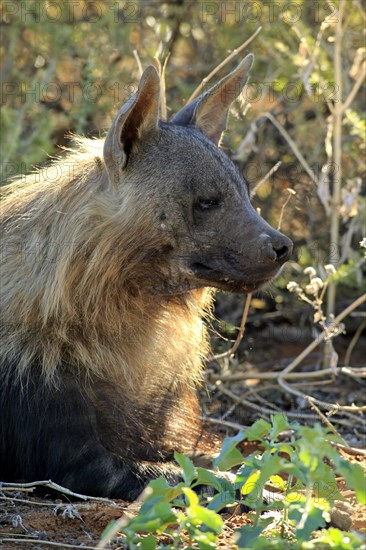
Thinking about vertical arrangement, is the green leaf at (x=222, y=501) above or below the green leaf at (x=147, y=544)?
above

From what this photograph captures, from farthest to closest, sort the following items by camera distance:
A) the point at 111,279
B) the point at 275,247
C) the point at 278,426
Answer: the point at 111,279
the point at 275,247
the point at 278,426

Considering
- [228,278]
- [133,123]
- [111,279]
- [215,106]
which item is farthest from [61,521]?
[215,106]

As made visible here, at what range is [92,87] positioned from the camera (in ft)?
23.8

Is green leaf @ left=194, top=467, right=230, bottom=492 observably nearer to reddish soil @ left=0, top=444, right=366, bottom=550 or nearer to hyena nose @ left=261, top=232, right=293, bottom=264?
reddish soil @ left=0, top=444, right=366, bottom=550

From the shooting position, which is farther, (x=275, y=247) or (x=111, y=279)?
(x=111, y=279)

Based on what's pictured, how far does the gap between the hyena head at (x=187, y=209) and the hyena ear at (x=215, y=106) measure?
484mm

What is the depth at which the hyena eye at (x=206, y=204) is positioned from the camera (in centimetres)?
405

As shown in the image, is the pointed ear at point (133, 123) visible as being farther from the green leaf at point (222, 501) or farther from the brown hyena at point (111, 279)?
the green leaf at point (222, 501)

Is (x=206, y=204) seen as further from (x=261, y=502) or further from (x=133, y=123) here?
(x=261, y=502)

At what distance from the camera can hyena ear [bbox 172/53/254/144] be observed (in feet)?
15.2

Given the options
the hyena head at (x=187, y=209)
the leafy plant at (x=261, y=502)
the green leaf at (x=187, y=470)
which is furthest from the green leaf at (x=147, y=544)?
the hyena head at (x=187, y=209)

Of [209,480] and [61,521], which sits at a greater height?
[209,480]

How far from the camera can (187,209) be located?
4.02 meters

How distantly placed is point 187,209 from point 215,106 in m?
0.97
